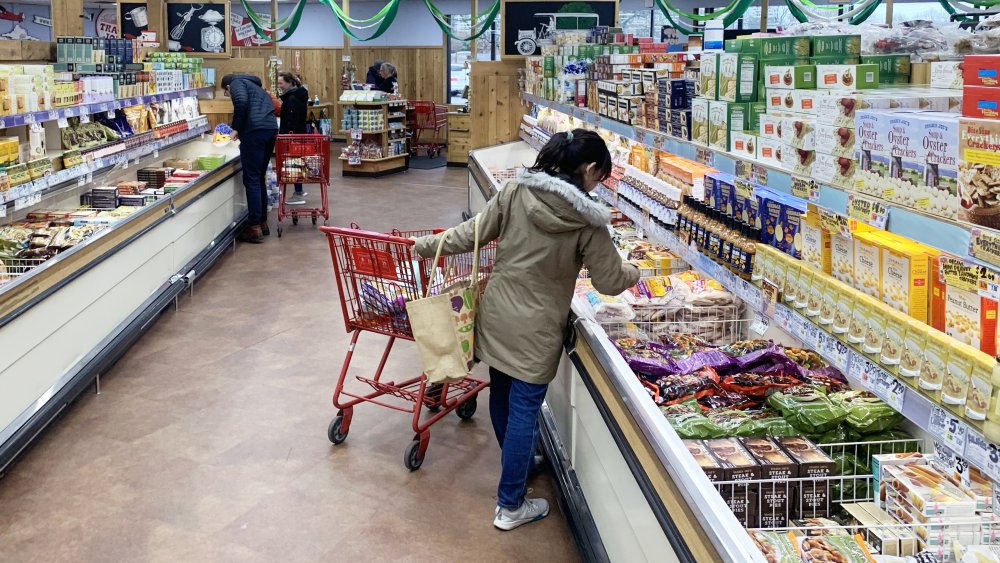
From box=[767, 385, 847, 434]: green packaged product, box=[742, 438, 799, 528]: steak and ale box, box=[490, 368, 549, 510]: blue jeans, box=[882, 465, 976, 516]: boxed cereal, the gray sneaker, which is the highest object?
box=[767, 385, 847, 434]: green packaged product

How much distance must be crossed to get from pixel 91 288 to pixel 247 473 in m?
1.69

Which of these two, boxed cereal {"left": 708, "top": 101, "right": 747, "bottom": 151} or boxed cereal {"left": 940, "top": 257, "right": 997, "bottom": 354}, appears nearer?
boxed cereal {"left": 940, "top": 257, "right": 997, "bottom": 354}

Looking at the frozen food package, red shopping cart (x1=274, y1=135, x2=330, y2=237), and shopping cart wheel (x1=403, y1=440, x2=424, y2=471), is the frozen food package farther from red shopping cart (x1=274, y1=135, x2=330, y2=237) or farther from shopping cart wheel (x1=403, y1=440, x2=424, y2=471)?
red shopping cart (x1=274, y1=135, x2=330, y2=237)

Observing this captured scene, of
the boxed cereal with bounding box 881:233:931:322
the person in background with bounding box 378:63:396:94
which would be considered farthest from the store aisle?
the person in background with bounding box 378:63:396:94

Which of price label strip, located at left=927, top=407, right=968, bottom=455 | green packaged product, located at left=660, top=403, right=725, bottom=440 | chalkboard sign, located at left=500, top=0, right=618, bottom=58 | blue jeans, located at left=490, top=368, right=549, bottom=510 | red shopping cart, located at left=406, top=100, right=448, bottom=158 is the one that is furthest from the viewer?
red shopping cart, located at left=406, top=100, right=448, bottom=158

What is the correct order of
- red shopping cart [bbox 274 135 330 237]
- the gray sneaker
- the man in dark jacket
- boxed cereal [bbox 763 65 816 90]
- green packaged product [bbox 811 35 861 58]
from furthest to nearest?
red shopping cart [bbox 274 135 330 237], the man in dark jacket, the gray sneaker, green packaged product [bbox 811 35 861 58], boxed cereal [bbox 763 65 816 90]

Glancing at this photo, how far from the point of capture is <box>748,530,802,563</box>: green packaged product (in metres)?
2.24

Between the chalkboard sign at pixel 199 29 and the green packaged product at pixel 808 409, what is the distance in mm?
9525

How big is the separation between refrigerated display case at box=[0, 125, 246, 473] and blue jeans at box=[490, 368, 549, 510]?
213cm

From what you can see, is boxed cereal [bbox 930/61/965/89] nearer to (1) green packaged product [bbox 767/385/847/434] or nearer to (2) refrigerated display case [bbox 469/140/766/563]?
(1) green packaged product [bbox 767/385/847/434]

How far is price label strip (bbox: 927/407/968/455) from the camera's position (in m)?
1.83

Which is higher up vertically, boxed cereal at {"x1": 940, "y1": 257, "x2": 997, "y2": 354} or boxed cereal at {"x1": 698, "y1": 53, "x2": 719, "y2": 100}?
boxed cereal at {"x1": 698, "y1": 53, "x2": 719, "y2": 100}

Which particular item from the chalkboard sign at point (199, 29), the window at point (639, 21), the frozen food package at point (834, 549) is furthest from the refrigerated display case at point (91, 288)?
the window at point (639, 21)

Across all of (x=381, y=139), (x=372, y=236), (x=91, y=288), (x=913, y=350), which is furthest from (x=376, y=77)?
(x=913, y=350)
